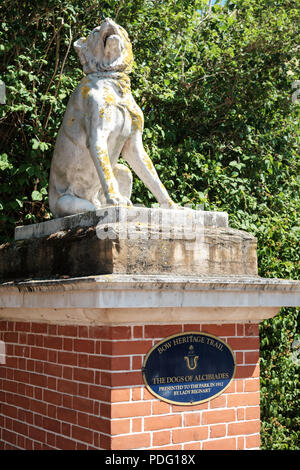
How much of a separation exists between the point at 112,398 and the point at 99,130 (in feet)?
5.68

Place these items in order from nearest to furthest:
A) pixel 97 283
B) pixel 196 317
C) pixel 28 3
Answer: pixel 97 283
pixel 196 317
pixel 28 3

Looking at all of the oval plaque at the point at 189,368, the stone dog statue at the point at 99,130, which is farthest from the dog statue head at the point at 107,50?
the oval plaque at the point at 189,368

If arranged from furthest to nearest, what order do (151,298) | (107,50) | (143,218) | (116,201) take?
(107,50), (116,201), (143,218), (151,298)

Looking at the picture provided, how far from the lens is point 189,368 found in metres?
3.43

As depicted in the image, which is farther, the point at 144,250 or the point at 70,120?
the point at 70,120

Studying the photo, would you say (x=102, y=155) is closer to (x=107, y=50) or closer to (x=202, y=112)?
(x=107, y=50)

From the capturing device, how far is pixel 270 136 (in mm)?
7520

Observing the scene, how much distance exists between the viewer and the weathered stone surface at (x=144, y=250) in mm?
3191

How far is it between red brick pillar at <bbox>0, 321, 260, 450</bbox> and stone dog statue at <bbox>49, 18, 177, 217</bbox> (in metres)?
0.94

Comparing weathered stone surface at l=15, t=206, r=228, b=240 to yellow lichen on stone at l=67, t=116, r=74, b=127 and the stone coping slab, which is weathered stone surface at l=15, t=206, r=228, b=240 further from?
yellow lichen on stone at l=67, t=116, r=74, b=127

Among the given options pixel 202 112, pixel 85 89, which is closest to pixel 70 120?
pixel 85 89

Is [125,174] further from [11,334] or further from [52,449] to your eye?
[52,449]

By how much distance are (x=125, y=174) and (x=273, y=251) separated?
11.0 ft

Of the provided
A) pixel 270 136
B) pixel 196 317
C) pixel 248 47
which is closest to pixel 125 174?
pixel 196 317
